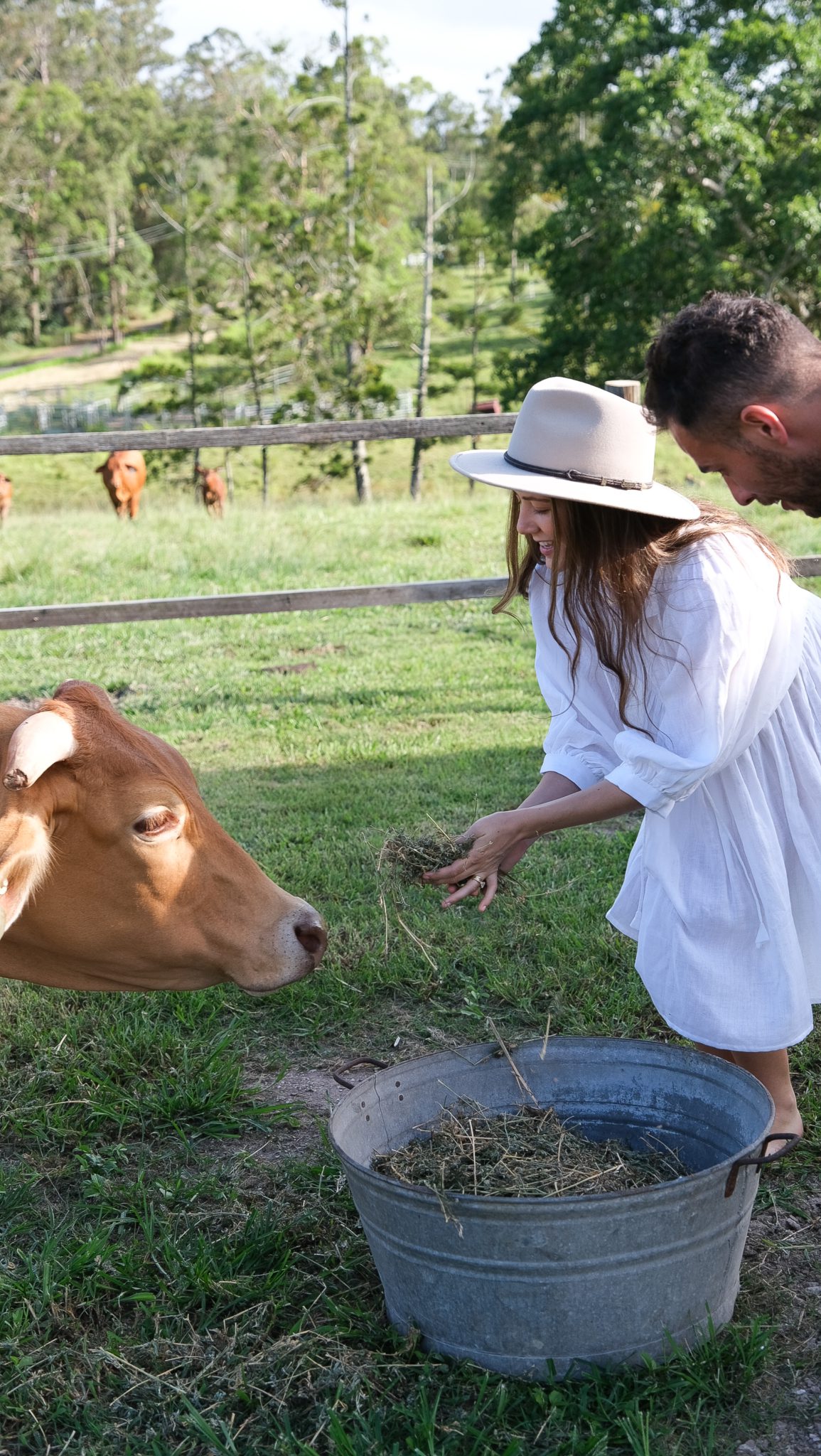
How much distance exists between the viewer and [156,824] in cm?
275

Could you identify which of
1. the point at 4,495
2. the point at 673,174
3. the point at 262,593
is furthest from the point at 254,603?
the point at 673,174

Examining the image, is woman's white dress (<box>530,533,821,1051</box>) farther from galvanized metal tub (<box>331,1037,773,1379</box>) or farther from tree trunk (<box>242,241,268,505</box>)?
tree trunk (<box>242,241,268,505</box>)

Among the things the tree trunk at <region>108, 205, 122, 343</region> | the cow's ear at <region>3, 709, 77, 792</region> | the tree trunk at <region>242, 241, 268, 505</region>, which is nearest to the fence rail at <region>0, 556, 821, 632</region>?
the cow's ear at <region>3, 709, 77, 792</region>

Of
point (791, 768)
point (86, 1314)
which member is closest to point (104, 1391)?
point (86, 1314)

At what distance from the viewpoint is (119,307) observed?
187ft

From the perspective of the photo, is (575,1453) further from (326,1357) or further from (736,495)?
(736,495)

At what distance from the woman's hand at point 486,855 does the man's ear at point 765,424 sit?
837 millimetres

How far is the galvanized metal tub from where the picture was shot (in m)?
1.98

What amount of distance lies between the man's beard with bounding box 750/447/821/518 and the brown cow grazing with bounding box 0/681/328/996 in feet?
4.29

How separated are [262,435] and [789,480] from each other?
4789mm

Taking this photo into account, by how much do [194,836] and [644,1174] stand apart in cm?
119

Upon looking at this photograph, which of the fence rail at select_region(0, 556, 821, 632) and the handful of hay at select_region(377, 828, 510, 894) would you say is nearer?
the handful of hay at select_region(377, 828, 510, 894)

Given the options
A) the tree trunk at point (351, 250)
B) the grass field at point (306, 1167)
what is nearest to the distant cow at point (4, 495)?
the tree trunk at point (351, 250)

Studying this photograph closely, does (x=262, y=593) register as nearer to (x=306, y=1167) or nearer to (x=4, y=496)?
(x=306, y=1167)
